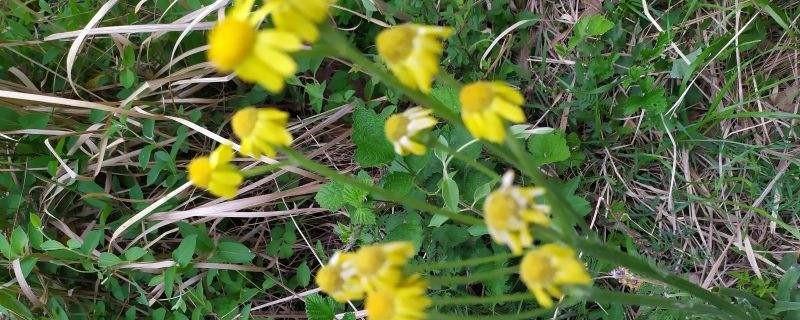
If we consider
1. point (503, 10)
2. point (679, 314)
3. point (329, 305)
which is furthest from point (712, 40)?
point (329, 305)

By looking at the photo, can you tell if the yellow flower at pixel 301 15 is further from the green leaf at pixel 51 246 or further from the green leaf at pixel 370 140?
the green leaf at pixel 51 246

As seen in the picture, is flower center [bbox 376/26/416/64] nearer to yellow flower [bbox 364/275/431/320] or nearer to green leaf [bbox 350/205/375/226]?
yellow flower [bbox 364/275/431/320]

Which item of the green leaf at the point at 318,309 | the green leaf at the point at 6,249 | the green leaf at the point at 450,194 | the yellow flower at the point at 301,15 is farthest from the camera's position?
the green leaf at the point at 6,249

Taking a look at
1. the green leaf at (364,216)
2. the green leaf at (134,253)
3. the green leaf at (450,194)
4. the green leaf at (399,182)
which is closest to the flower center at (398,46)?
the green leaf at (450,194)

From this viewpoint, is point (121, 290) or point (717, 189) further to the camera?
point (121, 290)

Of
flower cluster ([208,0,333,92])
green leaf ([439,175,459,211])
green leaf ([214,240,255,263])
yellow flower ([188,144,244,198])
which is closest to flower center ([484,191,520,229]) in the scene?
flower cluster ([208,0,333,92])

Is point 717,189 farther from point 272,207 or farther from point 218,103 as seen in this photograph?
point 218,103
